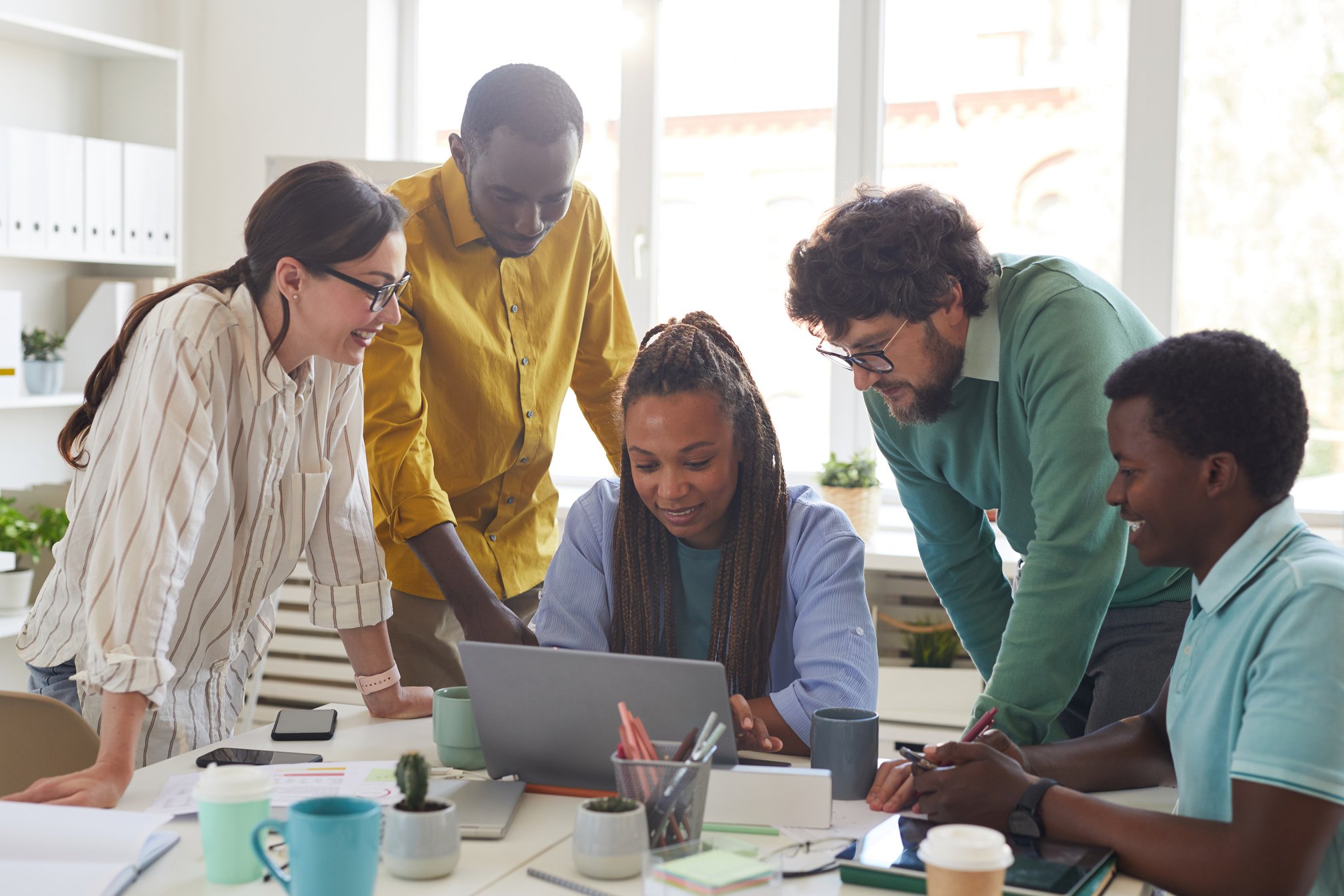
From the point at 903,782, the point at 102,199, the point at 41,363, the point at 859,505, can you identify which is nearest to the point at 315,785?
the point at 903,782

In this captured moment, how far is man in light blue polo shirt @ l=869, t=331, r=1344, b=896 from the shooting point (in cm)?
114

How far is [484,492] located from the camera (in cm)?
230

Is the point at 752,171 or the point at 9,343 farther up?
the point at 752,171

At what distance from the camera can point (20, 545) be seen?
10.5ft

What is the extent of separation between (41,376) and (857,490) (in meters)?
2.24

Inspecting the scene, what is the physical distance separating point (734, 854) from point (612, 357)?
1.45 m

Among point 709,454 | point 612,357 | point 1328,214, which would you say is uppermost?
point 1328,214

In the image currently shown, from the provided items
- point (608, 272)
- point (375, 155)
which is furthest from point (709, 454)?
point (375, 155)

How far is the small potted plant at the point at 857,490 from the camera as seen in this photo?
3338 millimetres

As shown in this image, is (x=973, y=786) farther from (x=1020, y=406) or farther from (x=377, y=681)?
(x=377, y=681)

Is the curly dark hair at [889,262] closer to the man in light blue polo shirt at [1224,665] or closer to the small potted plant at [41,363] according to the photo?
the man in light blue polo shirt at [1224,665]

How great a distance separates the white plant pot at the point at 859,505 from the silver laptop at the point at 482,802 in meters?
2.02

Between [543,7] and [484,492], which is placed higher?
[543,7]

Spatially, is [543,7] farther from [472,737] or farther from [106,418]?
[472,737]
